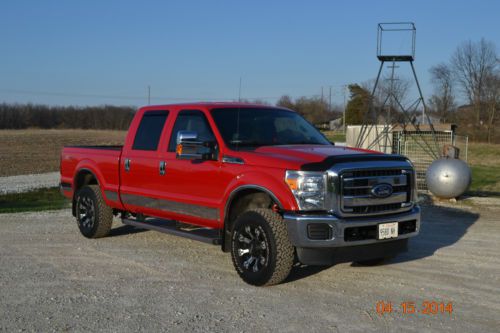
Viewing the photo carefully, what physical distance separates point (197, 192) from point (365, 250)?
213 cm

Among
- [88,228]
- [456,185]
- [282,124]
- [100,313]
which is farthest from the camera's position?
[456,185]

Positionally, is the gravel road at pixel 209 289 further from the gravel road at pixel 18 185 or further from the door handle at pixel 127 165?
the gravel road at pixel 18 185

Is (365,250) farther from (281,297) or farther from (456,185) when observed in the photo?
(456,185)

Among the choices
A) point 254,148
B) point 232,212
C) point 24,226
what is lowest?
→ point 24,226

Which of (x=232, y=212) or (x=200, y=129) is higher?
(x=200, y=129)

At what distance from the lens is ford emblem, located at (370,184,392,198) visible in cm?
640

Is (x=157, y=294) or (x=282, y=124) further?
(x=282, y=124)

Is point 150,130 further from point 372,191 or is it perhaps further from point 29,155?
point 29,155

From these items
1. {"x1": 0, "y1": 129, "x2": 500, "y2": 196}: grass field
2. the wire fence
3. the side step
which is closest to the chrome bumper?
the side step

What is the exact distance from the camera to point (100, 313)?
5.52m

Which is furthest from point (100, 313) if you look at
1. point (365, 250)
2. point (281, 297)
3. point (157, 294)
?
point (365, 250)

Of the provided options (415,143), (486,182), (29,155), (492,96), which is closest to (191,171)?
(415,143)

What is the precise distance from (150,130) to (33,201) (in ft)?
25.7

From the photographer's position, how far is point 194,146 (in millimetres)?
7121
